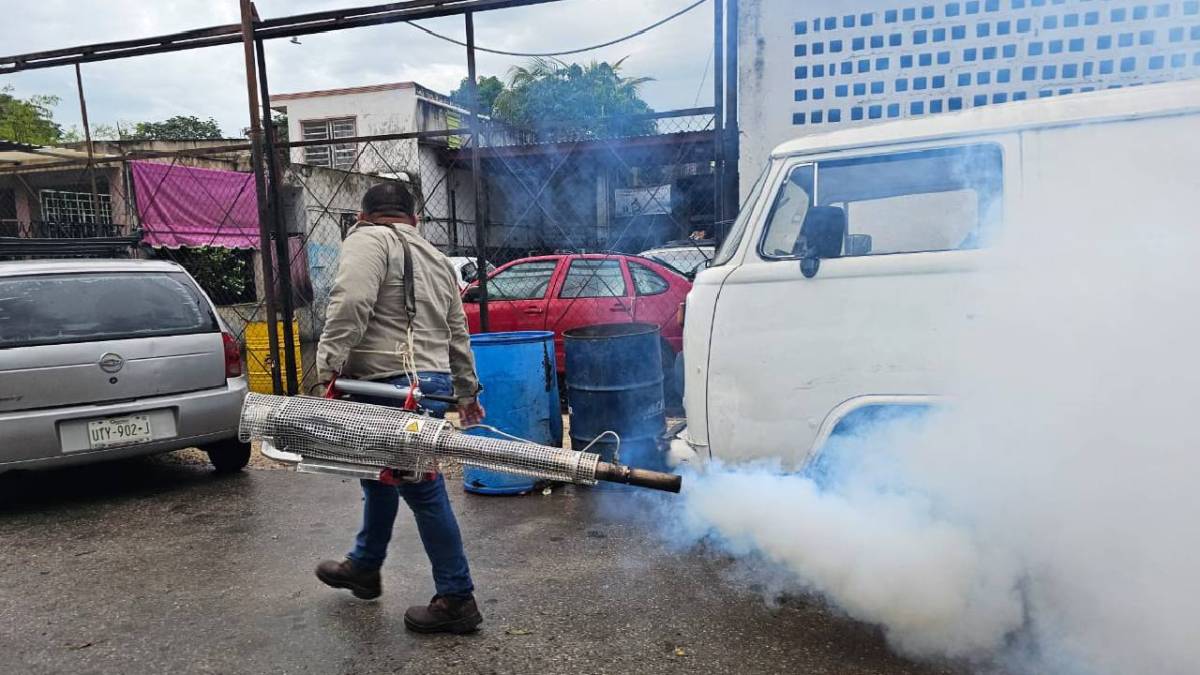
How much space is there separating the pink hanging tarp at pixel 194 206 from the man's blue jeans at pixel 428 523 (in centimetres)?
685

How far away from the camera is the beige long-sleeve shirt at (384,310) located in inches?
111

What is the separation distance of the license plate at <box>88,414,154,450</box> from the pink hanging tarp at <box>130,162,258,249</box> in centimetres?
480

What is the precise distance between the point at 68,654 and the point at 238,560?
94 cm

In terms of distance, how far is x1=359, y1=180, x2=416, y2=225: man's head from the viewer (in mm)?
3076

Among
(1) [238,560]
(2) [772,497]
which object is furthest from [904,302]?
(1) [238,560]

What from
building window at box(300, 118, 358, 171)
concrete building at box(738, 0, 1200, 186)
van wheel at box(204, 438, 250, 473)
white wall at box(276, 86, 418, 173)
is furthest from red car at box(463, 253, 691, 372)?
building window at box(300, 118, 358, 171)

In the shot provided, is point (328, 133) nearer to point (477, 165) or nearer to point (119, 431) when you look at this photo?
point (477, 165)

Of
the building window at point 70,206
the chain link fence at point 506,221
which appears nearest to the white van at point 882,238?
the chain link fence at point 506,221

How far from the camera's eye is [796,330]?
3154 mm

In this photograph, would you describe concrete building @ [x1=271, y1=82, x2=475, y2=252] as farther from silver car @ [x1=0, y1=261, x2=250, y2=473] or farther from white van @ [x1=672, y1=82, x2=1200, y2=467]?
white van @ [x1=672, y1=82, x2=1200, y2=467]

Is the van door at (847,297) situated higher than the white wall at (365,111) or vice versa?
the white wall at (365,111)

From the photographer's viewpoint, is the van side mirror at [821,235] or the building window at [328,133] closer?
the van side mirror at [821,235]

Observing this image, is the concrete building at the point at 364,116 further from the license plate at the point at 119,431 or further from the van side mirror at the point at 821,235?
the van side mirror at the point at 821,235

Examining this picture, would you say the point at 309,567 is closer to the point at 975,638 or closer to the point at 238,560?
the point at 238,560
